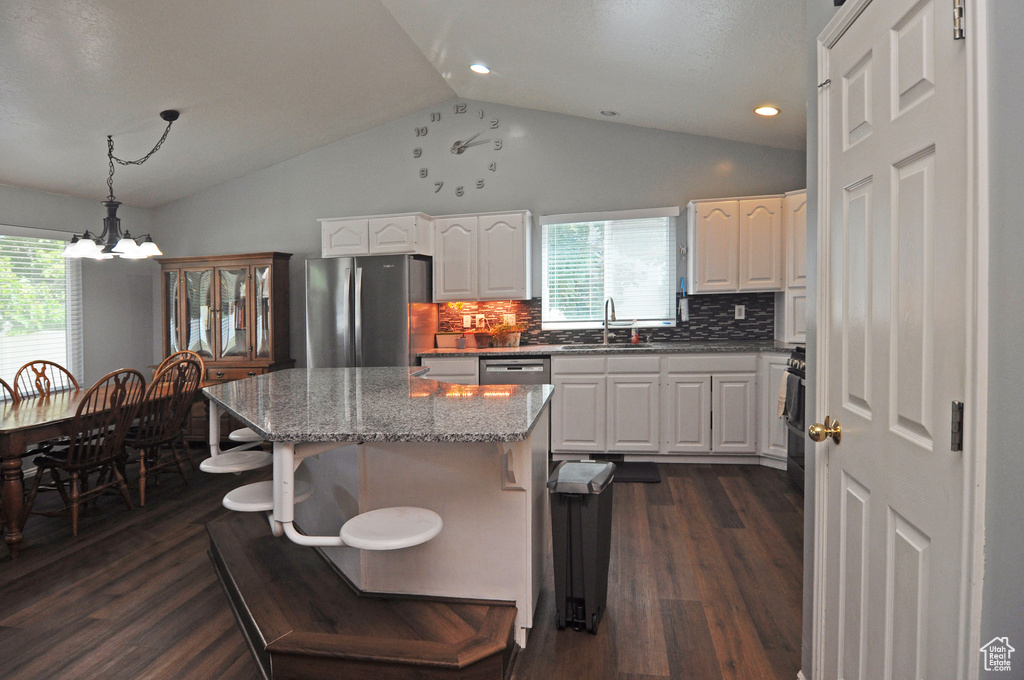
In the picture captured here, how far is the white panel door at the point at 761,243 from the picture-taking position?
4633 millimetres

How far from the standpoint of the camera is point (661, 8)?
3.07m

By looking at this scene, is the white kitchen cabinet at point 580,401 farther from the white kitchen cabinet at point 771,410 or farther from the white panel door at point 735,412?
the white kitchen cabinet at point 771,410

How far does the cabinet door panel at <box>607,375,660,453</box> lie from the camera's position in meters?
4.70

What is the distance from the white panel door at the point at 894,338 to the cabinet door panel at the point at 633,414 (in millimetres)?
2975

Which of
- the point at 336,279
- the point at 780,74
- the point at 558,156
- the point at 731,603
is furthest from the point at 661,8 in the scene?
the point at 336,279

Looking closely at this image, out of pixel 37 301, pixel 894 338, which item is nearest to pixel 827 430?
pixel 894 338

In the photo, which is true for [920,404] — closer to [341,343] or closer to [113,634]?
[113,634]

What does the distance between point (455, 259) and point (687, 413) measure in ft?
7.63

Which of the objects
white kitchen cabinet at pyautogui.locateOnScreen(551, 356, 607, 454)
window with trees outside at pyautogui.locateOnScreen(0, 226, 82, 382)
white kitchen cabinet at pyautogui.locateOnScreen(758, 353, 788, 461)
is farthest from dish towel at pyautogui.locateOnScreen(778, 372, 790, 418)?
window with trees outside at pyautogui.locateOnScreen(0, 226, 82, 382)

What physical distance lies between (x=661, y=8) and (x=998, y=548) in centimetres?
291

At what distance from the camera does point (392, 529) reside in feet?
6.23

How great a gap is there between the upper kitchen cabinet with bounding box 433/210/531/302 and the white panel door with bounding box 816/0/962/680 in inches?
140

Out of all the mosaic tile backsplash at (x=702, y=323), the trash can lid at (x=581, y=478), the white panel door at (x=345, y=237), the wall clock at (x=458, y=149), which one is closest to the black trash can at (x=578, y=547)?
the trash can lid at (x=581, y=478)

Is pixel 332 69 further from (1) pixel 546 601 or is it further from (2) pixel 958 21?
(2) pixel 958 21
